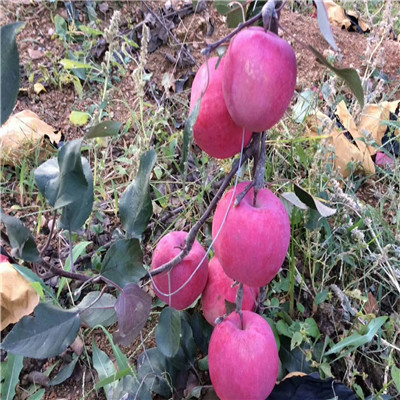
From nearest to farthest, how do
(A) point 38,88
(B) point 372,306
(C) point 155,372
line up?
1. (C) point 155,372
2. (B) point 372,306
3. (A) point 38,88

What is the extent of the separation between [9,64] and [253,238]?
0.39 metres

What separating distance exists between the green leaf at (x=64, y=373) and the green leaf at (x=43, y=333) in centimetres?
38

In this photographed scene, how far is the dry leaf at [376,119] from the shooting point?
1490 mm

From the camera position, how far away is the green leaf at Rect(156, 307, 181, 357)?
2.48ft

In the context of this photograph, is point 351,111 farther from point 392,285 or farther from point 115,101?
point 115,101

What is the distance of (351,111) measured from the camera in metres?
1.60

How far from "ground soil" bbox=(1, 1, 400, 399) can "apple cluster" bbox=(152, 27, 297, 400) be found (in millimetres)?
754

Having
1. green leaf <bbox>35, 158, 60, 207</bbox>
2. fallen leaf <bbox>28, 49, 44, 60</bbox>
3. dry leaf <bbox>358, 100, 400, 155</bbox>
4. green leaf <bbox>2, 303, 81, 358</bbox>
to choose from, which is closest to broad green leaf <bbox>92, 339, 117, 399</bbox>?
green leaf <bbox>2, 303, 81, 358</bbox>

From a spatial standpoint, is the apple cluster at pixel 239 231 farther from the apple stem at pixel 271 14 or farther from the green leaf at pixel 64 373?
the green leaf at pixel 64 373

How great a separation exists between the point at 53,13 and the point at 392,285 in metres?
1.74

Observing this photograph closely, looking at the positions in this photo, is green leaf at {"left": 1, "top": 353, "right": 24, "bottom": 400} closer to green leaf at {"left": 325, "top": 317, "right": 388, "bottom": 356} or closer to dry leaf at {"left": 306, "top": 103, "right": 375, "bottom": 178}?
green leaf at {"left": 325, "top": 317, "right": 388, "bottom": 356}

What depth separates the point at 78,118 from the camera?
5.08ft

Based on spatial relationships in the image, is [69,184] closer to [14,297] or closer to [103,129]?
[103,129]

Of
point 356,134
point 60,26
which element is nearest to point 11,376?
point 356,134
